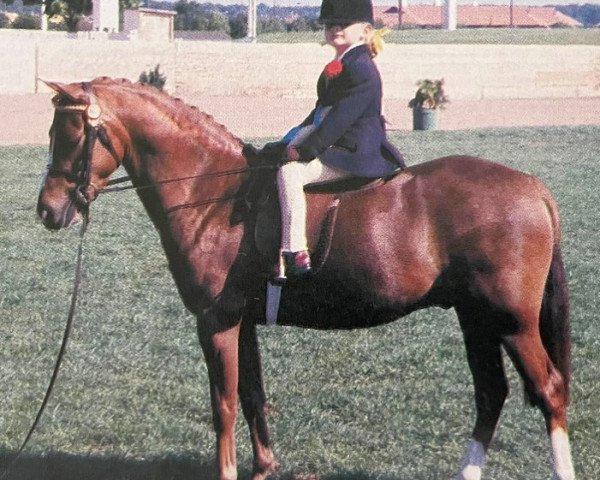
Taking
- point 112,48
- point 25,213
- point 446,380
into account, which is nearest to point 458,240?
point 446,380

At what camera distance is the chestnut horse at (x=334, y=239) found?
17.2 feet

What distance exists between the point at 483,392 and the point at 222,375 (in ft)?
4.31

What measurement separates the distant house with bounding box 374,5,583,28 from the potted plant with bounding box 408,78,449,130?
3989 inches

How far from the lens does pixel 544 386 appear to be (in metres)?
5.30

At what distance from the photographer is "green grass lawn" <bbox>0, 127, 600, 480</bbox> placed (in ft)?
19.9

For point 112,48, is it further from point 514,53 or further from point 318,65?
point 514,53

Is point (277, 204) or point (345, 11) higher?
point (345, 11)

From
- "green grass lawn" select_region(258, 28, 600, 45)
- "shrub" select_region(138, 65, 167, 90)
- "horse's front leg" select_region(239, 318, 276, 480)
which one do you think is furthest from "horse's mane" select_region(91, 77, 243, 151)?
"green grass lawn" select_region(258, 28, 600, 45)

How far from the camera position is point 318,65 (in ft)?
138

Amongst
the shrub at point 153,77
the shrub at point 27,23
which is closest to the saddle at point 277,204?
the shrub at point 153,77

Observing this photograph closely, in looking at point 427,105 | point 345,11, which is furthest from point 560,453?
point 427,105

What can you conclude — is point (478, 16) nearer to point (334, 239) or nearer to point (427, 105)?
point (427, 105)

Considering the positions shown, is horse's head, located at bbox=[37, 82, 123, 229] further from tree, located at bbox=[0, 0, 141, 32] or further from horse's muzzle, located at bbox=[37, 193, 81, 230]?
tree, located at bbox=[0, 0, 141, 32]

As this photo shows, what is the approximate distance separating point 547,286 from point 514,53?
42600 mm
